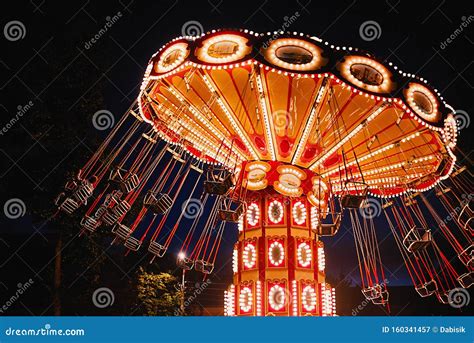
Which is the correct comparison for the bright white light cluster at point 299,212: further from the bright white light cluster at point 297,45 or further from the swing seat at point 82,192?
the swing seat at point 82,192

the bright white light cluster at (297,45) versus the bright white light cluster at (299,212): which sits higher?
the bright white light cluster at (297,45)

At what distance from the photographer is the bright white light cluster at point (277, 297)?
43.5ft

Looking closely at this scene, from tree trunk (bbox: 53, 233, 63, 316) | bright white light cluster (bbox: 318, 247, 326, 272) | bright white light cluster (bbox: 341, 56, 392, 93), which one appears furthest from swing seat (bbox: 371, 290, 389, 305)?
tree trunk (bbox: 53, 233, 63, 316)

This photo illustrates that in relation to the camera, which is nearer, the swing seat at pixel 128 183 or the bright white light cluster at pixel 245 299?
the swing seat at pixel 128 183

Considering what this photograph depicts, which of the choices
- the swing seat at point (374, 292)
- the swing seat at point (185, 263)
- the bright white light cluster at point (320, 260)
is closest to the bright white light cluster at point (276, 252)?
the bright white light cluster at point (320, 260)

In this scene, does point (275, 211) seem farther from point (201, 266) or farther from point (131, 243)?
point (131, 243)

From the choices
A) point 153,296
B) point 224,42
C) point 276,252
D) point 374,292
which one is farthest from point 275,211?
point 153,296

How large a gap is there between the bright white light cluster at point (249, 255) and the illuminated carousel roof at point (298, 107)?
2455 millimetres

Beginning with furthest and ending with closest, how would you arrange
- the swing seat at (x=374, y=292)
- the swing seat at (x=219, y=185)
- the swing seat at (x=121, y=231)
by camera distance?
the swing seat at (x=374, y=292) < the swing seat at (x=121, y=231) < the swing seat at (x=219, y=185)

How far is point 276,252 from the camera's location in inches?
545

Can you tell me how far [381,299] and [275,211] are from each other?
3.59 metres

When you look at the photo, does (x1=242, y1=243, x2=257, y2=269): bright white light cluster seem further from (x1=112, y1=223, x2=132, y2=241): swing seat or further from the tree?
the tree

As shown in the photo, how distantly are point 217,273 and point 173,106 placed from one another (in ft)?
83.4

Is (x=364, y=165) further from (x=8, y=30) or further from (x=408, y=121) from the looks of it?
(x=8, y=30)
